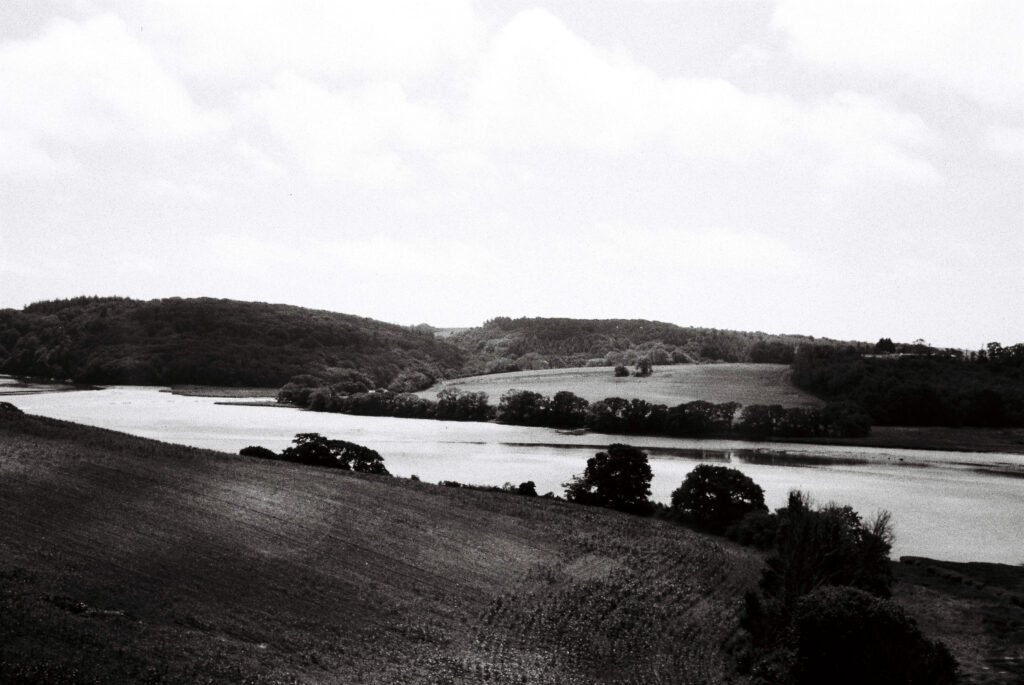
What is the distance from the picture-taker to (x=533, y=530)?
45.6 meters

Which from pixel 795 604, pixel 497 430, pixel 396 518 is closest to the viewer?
pixel 795 604

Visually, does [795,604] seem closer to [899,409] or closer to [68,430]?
[68,430]

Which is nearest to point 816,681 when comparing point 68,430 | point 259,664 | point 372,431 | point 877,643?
point 877,643

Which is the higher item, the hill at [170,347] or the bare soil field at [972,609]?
the hill at [170,347]

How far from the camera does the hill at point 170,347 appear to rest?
158 metres

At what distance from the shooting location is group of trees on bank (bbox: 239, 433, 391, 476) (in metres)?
63.5

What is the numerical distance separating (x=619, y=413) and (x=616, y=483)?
64.0 metres

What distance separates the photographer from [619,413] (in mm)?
123812

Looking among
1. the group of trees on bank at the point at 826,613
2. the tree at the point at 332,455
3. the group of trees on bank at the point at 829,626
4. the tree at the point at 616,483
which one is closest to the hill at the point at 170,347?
the tree at the point at 332,455

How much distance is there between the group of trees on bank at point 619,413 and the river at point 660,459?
4.50 metres

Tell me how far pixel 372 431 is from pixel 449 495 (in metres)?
65.0

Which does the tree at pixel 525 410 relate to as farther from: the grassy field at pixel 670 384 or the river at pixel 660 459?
the grassy field at pixel 670 384

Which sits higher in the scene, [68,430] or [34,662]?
[68,430]

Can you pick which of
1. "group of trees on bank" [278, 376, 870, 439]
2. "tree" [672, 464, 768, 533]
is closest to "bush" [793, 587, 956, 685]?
"tree" [672, 464, 768, 533]
